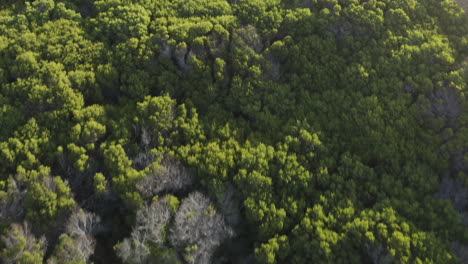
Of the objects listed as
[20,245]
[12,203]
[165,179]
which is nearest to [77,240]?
[20,245]

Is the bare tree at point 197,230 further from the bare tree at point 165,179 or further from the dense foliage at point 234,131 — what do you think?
the bare tree at point 165,179

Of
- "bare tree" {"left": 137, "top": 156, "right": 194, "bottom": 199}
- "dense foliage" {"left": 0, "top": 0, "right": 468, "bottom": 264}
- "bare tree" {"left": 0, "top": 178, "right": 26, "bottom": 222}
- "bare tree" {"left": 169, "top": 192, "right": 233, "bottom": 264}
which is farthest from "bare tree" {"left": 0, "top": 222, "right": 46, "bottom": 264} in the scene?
"bare tree" {"left": 169, "top": 192, "right": 233, "bottom": 264}

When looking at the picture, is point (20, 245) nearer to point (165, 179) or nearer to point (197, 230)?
point (165, 179)

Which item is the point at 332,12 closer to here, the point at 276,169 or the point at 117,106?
the point at 276,169

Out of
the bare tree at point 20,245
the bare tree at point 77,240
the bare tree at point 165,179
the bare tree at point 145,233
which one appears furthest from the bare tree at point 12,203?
the bare tree at point 165,179

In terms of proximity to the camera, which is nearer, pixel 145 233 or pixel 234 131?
pixel 145 233

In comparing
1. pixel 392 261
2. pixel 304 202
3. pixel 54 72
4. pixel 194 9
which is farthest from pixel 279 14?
pixel 392 261
